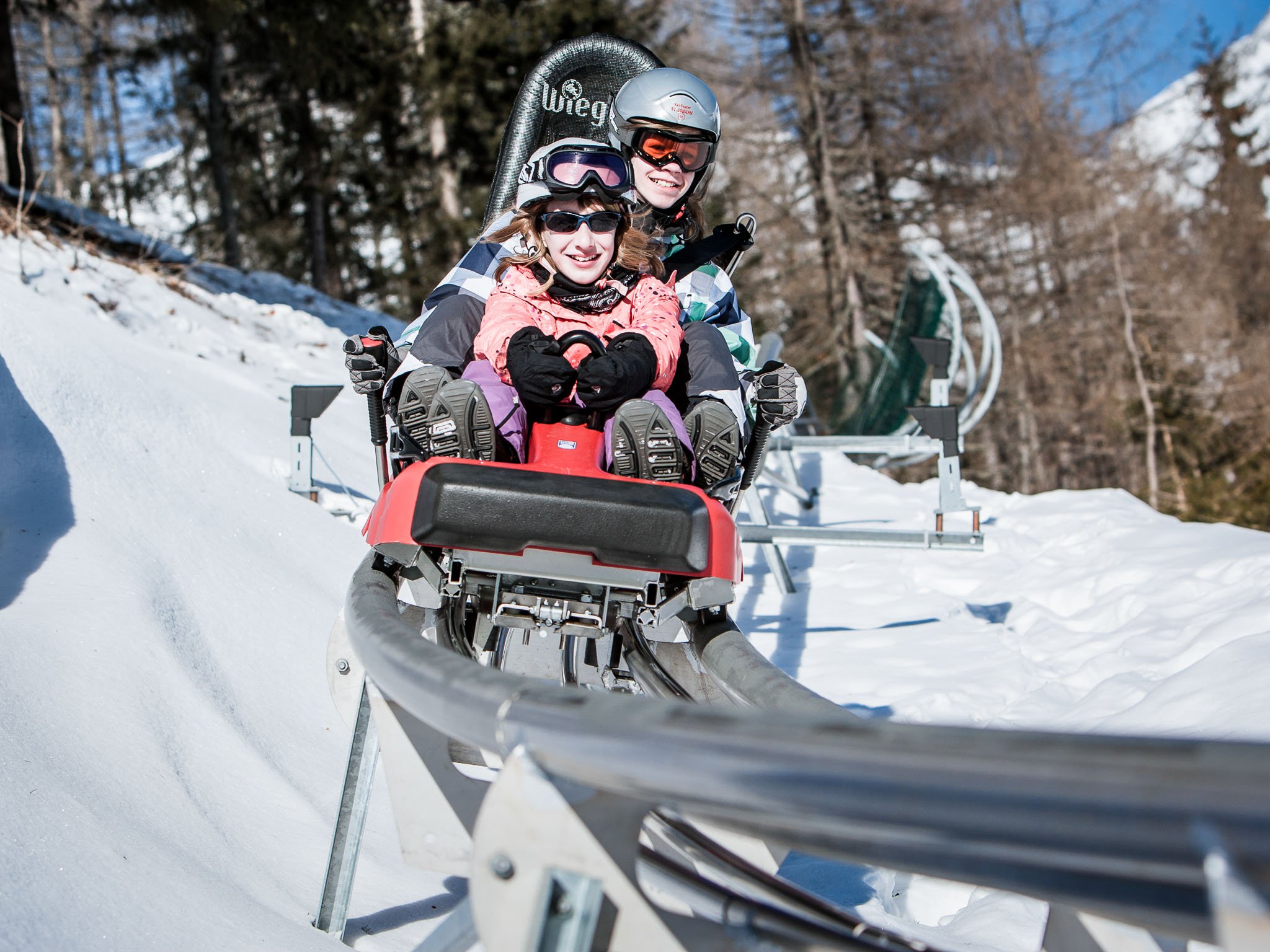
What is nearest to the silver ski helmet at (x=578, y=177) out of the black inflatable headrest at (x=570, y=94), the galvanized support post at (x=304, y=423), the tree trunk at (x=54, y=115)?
the galvanized support post at (x=304, y=423)

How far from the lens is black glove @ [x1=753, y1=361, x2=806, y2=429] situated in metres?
2.61

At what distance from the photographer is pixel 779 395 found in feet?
8.59

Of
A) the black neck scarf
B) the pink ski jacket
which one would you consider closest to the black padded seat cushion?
the pink ski jacket

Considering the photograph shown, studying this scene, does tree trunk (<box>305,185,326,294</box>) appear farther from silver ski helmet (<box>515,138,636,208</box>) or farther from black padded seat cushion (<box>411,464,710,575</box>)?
black padded seat cushion (<box>411,464,710,575</box>)

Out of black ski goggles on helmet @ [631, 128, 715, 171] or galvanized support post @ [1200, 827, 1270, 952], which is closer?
galvanized support post @ [1200, 827, 1270, 952]

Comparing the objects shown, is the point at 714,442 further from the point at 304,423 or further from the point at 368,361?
the point at 304,423

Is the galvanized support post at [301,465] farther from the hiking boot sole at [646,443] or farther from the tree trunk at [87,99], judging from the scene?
the tree trunk at [87,99]

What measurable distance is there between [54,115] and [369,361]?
25.1 metres

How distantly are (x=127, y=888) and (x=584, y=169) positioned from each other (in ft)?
5.92

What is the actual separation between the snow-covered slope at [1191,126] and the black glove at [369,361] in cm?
2129

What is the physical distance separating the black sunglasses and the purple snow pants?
426 mm

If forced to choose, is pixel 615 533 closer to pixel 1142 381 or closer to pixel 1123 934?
pixel 1123 934

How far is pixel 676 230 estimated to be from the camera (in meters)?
3.47

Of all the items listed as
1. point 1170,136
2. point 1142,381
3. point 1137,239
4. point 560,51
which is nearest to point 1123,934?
point 560,51
